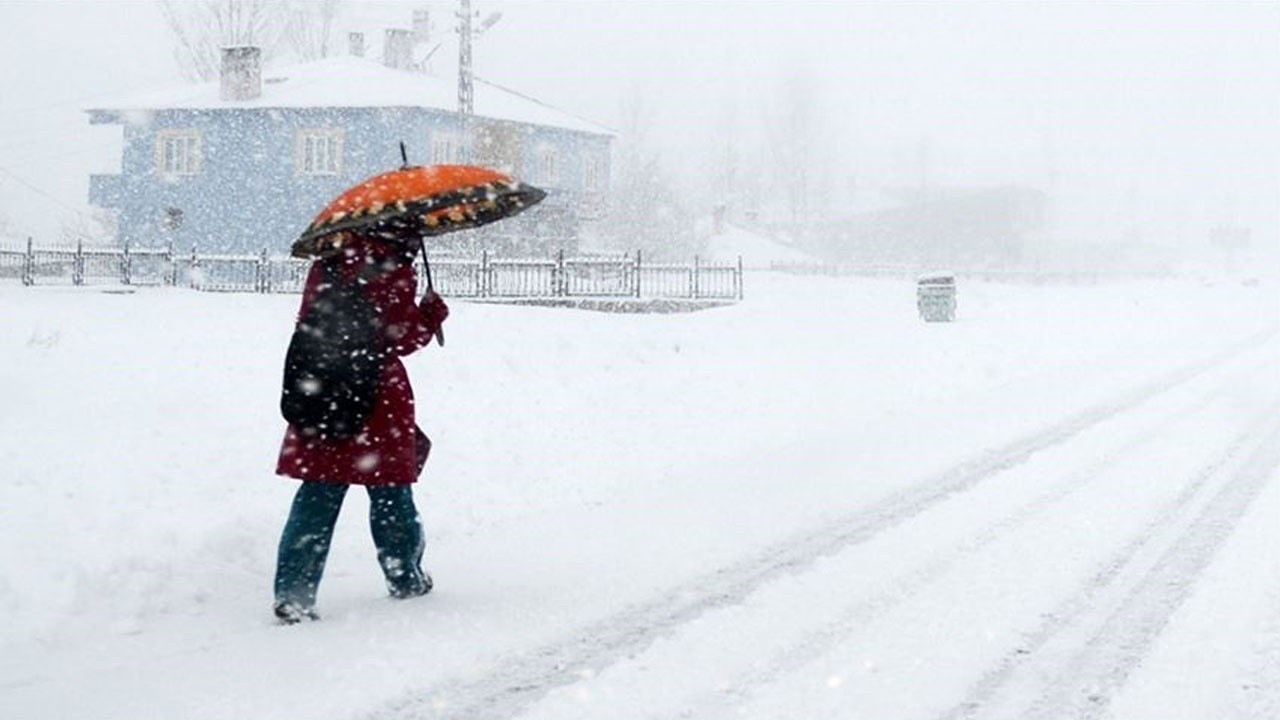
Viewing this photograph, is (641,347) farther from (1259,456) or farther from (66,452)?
(66,452)

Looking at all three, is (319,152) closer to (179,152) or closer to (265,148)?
(265,148)

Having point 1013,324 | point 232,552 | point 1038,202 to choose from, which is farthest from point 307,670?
point 1038,202

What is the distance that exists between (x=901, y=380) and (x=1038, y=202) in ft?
220

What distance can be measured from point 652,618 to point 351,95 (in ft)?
125

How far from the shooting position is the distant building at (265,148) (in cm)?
4097

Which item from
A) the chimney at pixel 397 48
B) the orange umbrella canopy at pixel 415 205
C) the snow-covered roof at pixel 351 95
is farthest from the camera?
the chimney at pixel 397 48

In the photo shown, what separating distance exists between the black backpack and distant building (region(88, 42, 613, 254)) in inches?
1370

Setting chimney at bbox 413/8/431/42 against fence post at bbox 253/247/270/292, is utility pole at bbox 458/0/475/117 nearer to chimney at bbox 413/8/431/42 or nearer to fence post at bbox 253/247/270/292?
fence post at bbox 253/247/270/292

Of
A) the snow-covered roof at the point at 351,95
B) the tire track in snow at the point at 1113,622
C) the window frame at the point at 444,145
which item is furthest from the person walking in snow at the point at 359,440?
the window frame at the point at 444,145

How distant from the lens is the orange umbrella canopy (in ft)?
16.8

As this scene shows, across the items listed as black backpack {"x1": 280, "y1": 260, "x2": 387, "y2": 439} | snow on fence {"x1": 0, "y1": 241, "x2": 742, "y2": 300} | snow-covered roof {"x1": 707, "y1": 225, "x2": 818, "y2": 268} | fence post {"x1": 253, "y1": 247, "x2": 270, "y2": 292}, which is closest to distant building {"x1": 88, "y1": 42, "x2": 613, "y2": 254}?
snow on fence {"x1": 0, "y1": 241, "x2": 742, "y2": 300}

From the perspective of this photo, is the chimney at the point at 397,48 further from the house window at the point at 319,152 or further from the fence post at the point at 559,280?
the fence post at the point at 559,280

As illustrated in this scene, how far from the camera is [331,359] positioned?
16.9 feet

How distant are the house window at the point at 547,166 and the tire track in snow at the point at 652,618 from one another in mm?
37359
